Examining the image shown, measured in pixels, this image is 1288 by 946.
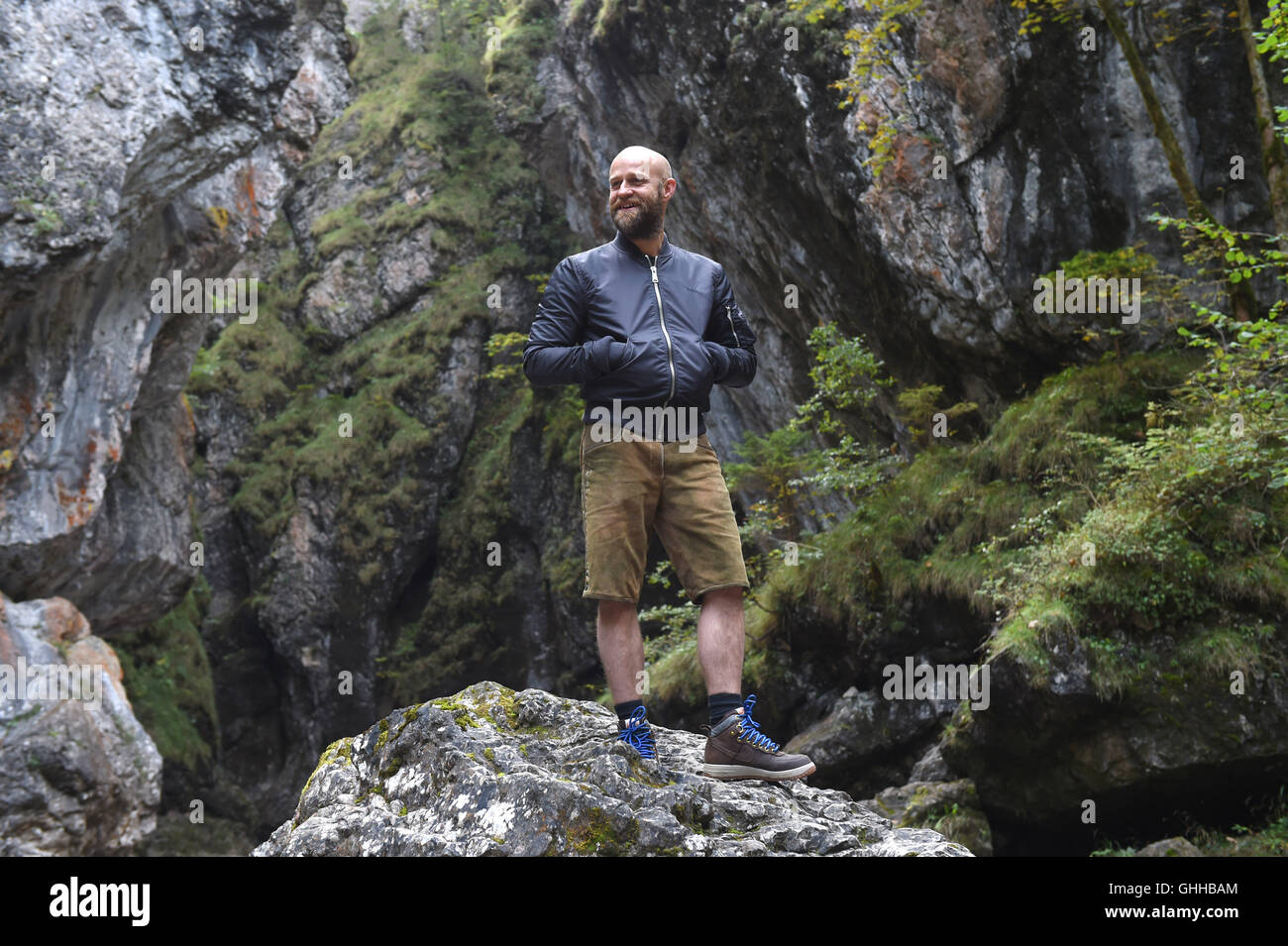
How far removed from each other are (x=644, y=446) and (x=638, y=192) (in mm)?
993

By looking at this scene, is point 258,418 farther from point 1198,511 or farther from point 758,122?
point 1198,511

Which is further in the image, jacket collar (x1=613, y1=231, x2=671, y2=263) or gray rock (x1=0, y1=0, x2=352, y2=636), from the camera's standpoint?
gray rock (x1=0, y1=0, x2=352, y2=636)

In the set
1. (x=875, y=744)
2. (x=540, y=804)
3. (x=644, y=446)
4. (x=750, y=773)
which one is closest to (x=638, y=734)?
(x=750, y=773)

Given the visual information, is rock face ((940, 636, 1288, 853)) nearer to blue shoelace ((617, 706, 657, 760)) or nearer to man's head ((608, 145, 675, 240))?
blue shoelace ((617, 706, 657, 760))

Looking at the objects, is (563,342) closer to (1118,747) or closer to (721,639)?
(721,639)

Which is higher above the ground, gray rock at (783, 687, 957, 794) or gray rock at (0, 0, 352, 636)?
gray rock at (0, 0, 352, 636)

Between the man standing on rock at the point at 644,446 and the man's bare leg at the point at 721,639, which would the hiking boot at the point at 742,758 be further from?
the man's bare leg at the point at 721,639

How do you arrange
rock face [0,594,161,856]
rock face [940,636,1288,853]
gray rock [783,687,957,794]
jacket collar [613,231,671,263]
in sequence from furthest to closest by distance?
rock face [0,594,161,856], gray rock [783,687,957,794], rock face [940,636,1288,853], jacket collar [613,231,671,263]

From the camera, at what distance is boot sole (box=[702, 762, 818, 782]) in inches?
144

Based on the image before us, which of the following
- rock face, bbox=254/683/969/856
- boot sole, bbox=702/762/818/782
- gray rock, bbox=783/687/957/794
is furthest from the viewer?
gray rock, bbox=783/687/957/794

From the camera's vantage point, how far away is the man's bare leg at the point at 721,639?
3715 millimetres

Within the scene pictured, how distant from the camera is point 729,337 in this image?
409 centimetres

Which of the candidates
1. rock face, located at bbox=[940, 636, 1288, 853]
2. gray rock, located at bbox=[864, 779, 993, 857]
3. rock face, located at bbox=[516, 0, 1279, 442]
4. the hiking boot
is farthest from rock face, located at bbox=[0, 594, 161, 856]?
rock face, located at bbox=[516, 0, 1279, 442]

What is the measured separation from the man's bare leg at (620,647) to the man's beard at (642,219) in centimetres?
145
